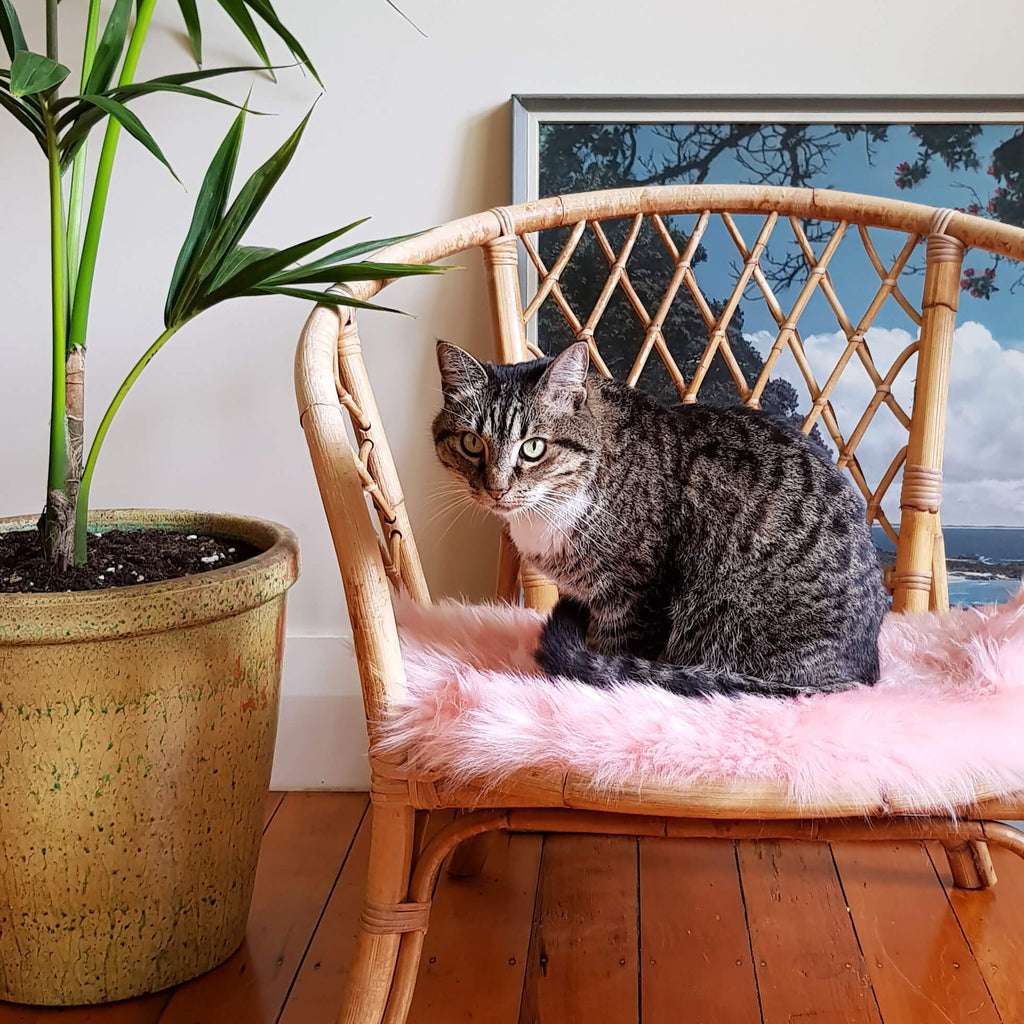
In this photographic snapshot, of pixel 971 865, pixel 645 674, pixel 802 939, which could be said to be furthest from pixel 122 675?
pixel 971 865

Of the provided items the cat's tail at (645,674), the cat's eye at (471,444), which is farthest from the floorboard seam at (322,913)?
the cat's eye at (471,444)

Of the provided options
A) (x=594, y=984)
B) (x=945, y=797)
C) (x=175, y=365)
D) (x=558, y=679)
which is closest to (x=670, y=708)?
(x=558, y=679)

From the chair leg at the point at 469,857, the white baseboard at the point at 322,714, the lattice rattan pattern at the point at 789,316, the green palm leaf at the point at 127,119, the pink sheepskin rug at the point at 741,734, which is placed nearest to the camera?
the pink sheepskin rug at the point at 741,734

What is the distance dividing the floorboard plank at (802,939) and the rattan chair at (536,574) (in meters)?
0.18

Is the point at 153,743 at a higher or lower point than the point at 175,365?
lower

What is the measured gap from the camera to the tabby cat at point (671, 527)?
929mm

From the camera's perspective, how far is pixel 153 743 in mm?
972

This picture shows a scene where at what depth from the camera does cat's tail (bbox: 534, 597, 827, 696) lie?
2.78 feet

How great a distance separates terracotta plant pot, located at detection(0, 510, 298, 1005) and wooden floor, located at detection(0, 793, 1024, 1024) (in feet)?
0.25

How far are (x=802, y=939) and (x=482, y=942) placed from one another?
386 millimetres

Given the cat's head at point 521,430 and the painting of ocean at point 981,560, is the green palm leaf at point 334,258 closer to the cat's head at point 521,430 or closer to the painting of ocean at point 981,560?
the cat's head at point 521,430

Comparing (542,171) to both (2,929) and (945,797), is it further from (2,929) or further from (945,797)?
(2,929)

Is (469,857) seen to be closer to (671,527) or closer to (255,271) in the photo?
(671,527)

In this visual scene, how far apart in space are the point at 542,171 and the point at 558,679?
2.63ft
